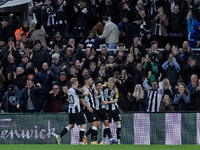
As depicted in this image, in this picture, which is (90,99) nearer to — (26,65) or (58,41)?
(26,65)

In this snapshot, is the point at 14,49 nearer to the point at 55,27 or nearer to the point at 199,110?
the point at 55,27

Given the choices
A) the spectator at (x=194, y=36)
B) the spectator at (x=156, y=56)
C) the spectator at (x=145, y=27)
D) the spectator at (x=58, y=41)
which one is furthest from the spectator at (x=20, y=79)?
the spectator at (x=194, y=36)

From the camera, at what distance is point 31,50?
18.7 m

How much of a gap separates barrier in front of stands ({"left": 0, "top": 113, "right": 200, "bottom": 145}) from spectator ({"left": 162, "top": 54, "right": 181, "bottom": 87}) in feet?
8.45

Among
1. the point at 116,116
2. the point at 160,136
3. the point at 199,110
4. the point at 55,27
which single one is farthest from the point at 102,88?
the point at 55,27

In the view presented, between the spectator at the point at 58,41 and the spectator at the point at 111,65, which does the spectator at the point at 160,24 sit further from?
the spectator at the point at 58,41

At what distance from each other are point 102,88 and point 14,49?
4.84m

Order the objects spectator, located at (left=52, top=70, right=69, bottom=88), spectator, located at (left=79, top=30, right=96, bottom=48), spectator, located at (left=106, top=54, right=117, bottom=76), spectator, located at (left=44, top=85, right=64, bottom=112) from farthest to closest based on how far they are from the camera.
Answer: spectator, located at (left=79, top=30, right=96, bottom=48) < spectator, located at (left=106, top=54, right=117, bottom=76) < spectator, located at (left=52, top=70, right=69, bottom=88) < spectator, located at (left=44, top=85, right=64, bottom=112)

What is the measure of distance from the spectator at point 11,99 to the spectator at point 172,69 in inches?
183

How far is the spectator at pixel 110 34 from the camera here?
19.0 m

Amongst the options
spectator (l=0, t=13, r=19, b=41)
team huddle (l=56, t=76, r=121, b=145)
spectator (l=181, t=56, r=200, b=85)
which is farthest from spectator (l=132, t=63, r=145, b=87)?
spectator (l=0, t=13, r=19, b=41)

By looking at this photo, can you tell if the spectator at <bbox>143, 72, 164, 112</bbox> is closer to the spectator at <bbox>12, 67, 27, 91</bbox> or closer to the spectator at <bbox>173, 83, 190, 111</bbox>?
the spectator at <bbox>173, 83, 190, 111</bbox>

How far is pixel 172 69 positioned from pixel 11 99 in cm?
508

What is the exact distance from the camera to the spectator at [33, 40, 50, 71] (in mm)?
18141
